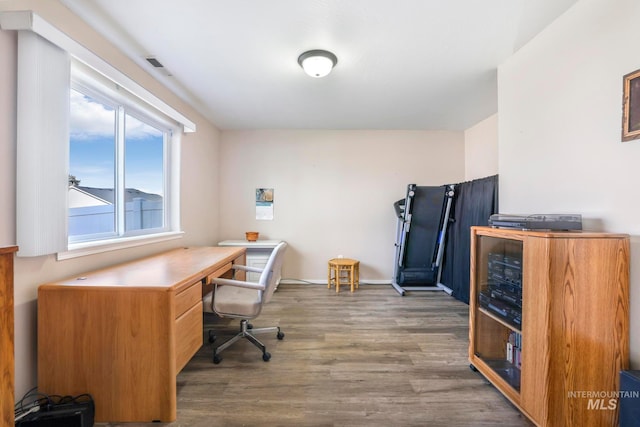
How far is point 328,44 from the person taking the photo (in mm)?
2014

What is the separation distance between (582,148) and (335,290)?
3.17 meters

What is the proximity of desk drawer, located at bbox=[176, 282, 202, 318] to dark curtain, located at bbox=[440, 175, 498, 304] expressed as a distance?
3.05 meters

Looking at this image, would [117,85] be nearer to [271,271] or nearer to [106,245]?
[106,245]

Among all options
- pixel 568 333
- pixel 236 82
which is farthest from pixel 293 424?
pixel 236 82

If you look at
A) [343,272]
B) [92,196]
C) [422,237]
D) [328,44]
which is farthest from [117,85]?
[422,237]

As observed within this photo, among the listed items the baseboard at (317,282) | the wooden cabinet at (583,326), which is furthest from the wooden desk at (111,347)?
the baseboard at (317,282)

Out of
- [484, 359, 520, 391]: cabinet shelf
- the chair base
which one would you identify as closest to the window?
the chair base

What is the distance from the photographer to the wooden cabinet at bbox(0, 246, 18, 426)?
3.19 ft

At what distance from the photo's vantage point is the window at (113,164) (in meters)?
1.89

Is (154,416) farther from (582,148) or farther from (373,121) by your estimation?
(373,121)

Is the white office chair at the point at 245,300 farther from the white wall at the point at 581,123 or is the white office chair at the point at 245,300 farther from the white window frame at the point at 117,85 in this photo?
the white wall at the point at 581,123

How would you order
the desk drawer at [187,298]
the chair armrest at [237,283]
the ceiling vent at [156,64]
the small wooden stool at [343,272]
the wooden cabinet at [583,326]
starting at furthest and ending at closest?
the small wooden stool at [343,272]
the ceiling vent at [156,64]
the chair armrest at [237,283]
the desk drawer at [187,298]
the wooden cabinet at [583,326]

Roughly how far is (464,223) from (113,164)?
4.08 metres

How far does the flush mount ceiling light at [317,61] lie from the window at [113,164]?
161 centimetres
